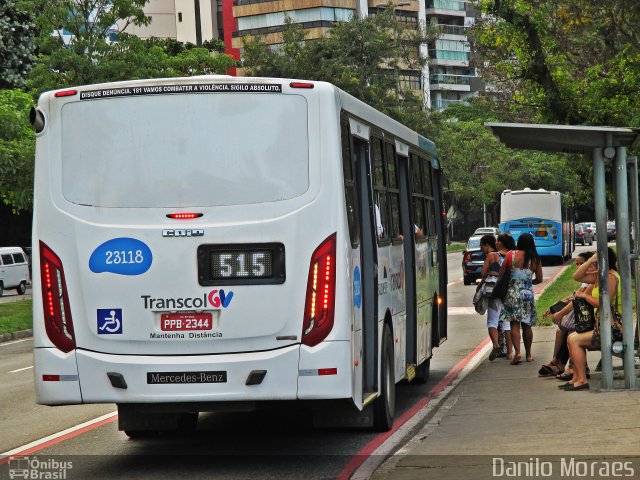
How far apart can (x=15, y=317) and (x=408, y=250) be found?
21725 millimetres

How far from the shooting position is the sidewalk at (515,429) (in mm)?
9797

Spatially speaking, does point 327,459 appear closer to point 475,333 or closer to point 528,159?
point 475,333

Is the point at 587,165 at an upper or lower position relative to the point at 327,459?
upper

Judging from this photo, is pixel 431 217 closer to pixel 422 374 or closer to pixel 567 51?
pixel 422 374

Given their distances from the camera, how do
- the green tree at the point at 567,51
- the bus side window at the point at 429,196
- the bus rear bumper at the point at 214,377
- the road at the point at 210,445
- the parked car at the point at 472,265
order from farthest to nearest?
the parked car at the point at 472,265
the green tree at the point at 567,51
the bus side window at the point at 429,196
the road at the point at 210,445
the bus rear bumper at the point at 214,377

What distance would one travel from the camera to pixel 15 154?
36.3m

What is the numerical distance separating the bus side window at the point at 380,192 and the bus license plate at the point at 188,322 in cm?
235

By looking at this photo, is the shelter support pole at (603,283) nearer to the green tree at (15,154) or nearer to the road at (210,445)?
the road at (210,445)

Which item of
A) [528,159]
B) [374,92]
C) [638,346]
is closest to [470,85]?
[528,159]

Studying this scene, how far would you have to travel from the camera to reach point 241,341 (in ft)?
33.0

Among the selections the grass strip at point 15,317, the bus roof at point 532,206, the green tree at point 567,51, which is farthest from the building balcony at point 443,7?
the green tree at point 567,51

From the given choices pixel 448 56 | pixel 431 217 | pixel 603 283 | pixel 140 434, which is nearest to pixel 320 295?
pixel 140 434

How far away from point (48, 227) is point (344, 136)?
2.45 m

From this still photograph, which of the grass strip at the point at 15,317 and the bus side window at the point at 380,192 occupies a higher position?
the bus side window at the point at 380,192
